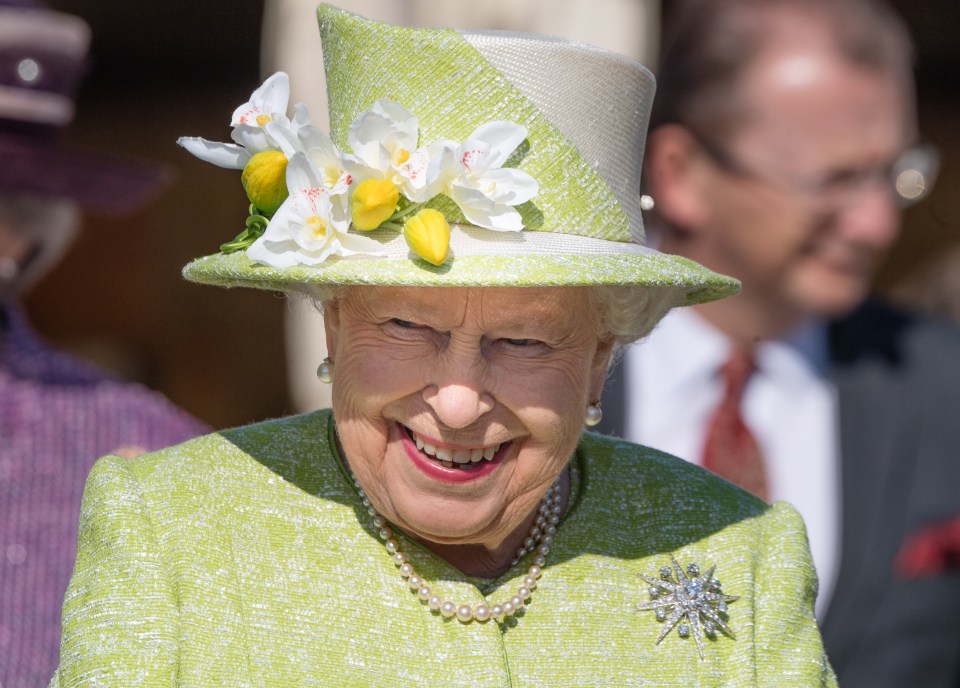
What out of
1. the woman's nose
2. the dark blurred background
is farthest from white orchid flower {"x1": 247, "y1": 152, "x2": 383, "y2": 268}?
the dark blurred background

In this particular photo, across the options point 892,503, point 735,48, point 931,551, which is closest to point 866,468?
point 892,503

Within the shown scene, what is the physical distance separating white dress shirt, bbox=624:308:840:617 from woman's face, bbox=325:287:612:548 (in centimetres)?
236

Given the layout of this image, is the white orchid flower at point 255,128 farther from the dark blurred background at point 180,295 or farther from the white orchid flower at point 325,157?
the dark blurred background at point 180,295

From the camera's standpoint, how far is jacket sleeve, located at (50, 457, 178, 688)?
8.05 ft

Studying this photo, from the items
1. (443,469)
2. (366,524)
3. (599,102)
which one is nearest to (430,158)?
(599,102)

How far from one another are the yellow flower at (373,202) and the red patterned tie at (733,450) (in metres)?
2.77

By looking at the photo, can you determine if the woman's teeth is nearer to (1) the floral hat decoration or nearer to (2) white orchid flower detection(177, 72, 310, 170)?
(1) the floral hat decoration

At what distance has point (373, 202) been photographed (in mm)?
2457

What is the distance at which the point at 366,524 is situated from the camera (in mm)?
2797

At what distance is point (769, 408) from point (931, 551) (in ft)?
2.37

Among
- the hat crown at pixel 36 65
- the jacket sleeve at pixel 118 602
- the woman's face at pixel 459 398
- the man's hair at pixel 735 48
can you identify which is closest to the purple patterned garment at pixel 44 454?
the hat crown at pixel 36 65

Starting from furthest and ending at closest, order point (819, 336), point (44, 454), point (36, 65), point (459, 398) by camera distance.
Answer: point (819, 336) < point (36, 65) < point (44, 454) < point (459, 398)

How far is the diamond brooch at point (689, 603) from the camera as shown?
2.79 metres

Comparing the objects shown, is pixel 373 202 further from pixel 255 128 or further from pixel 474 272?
pixel 255 128
